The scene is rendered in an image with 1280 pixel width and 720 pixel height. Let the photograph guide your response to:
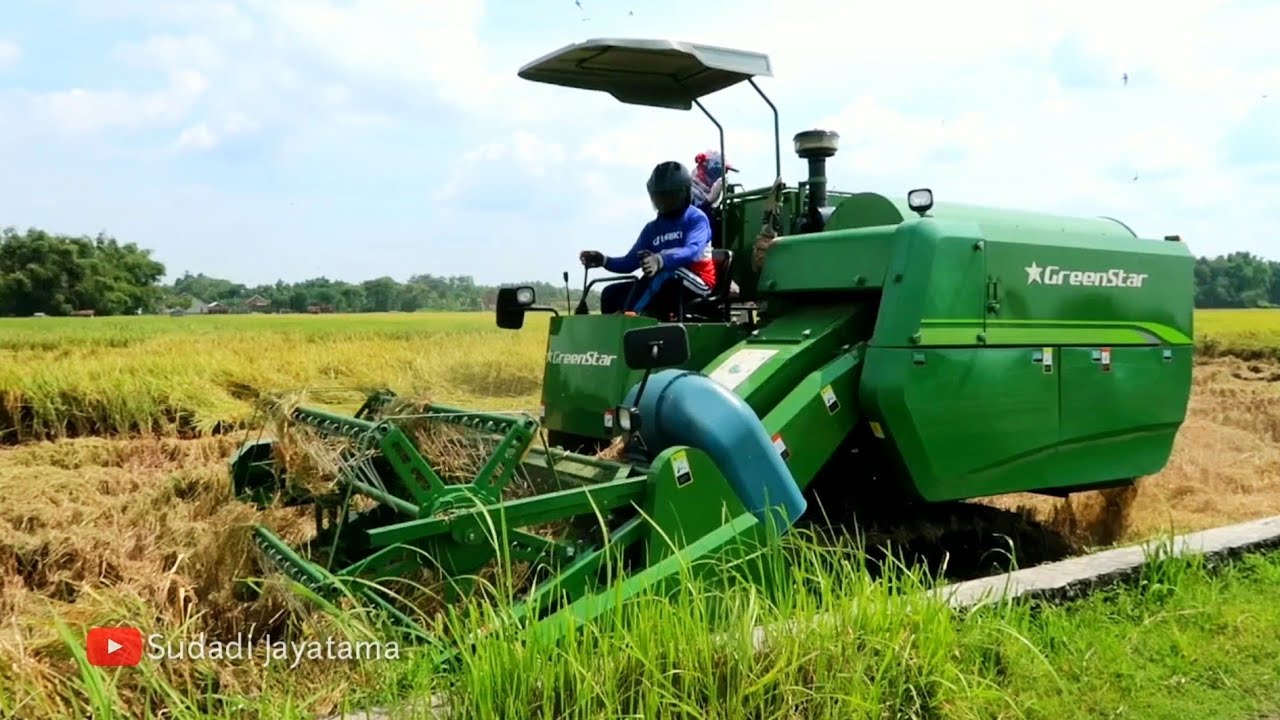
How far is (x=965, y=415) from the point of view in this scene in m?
4.56

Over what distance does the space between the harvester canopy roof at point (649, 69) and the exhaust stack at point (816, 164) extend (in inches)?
22.8

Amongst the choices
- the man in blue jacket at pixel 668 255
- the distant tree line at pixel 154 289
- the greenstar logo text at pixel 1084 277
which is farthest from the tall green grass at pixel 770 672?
the distant tree line at pixel 154 289

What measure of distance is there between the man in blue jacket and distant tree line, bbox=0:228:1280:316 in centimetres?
1499

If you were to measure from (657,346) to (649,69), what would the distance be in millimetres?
2570

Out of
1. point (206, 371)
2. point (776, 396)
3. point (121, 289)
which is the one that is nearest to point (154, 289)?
point (121, 289)

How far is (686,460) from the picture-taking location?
3572 millimetres

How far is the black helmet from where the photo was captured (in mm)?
5465

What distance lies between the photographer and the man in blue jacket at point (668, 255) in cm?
520

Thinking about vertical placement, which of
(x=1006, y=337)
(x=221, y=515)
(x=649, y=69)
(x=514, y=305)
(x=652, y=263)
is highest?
(x=649, y=69)

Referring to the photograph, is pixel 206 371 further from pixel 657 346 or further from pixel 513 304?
pixel 657 346

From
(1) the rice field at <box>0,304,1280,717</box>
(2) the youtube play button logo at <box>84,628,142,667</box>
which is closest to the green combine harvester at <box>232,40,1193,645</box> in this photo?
(1) the rice field at <box>0,304,1280,717</box>

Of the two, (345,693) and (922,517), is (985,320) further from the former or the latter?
(345,693)

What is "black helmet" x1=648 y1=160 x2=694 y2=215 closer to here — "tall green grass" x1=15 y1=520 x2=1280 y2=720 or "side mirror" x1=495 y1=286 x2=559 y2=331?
"side mirror" x1=495 y1=286 x2=559 y2=331

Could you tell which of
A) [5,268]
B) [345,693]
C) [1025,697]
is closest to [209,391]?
[345,693]
